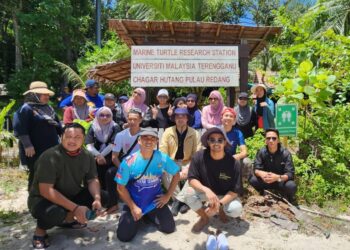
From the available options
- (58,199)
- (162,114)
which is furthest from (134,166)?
(162,114)

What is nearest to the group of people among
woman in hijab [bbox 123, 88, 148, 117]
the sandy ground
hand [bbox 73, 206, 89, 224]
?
hand [bbox 73, 206, 89, 224]

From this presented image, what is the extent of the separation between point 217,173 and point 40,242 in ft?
6.37

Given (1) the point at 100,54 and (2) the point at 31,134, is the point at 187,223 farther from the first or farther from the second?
(1) the point at 100,54

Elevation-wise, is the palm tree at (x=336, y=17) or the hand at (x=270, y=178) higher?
the palm tree at (x=336, y=17)

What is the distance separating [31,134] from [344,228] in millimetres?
3999

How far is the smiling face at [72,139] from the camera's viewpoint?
3.26 m

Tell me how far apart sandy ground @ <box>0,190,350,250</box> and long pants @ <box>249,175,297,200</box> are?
23.0 inches

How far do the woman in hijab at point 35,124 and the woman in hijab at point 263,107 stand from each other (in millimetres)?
3093

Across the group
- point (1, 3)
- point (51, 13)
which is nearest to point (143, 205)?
point (51, 13)

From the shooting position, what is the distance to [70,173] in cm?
335

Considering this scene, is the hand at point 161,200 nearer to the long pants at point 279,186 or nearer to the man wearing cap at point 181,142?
the man wearing cap at point 181,142

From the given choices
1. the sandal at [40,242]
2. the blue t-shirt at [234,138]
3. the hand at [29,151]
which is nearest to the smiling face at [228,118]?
the blue t-shirt at [234,138]

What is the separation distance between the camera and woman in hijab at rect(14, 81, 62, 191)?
406 centimetres

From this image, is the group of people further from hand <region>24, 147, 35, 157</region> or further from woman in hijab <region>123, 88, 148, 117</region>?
woman in hijab <region>123, 88, 148, 117</region>
